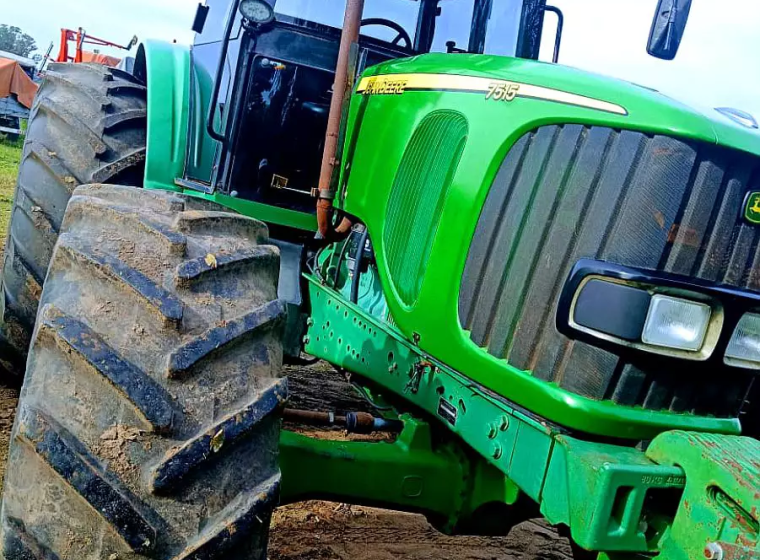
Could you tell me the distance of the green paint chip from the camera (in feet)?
5.56

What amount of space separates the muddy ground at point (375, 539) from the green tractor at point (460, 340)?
66cm

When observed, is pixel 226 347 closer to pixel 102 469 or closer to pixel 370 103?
pixel 102 469

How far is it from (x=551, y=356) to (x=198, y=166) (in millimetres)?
2083

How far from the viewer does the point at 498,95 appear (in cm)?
202

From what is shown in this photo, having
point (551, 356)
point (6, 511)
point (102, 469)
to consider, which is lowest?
point (6, 511)

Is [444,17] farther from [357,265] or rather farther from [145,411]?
[145,411]

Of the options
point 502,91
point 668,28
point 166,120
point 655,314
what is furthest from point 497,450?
point 166,120

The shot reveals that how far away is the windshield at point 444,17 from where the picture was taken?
10.2 ft

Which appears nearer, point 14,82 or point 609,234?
point 609,234

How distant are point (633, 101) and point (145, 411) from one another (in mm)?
1287

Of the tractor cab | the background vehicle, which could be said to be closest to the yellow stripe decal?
the tractor cab

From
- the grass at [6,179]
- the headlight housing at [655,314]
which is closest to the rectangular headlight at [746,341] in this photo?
the headlight housing at [655,314]

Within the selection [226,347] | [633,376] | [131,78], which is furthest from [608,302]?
[131,78]

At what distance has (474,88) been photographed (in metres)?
2.14
